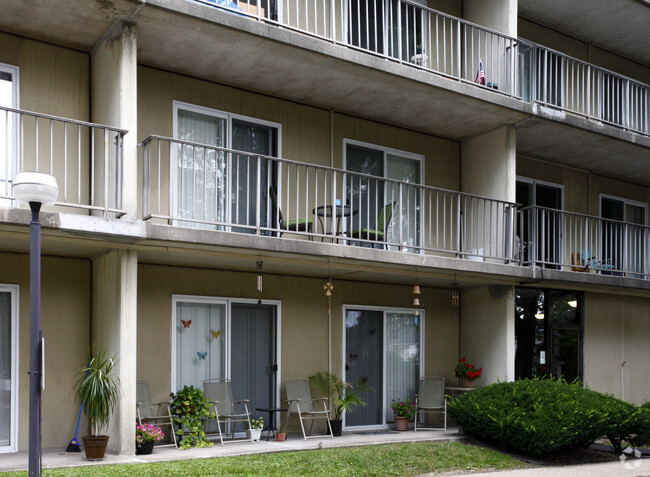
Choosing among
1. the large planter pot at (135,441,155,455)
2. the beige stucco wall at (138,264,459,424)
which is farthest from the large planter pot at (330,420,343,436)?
the large planter pot at (135,441,155,455)

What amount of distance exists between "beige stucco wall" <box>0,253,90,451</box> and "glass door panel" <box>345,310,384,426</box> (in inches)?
187

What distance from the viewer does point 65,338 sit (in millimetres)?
10367

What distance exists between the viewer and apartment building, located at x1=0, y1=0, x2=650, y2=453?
984cm

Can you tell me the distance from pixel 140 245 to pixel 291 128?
154 inches

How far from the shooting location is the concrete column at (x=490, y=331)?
13.6 meters

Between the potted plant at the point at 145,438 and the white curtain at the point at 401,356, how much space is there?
16.9ft

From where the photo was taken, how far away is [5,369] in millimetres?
9906

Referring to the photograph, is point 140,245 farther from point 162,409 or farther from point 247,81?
point 247,81

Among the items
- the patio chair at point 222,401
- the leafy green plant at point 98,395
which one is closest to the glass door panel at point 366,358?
the patio chair at point 222,401

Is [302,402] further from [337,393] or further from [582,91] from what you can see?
[582,91]

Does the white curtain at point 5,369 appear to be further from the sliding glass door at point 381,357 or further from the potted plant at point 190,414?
the sliding glass door at point 381,357

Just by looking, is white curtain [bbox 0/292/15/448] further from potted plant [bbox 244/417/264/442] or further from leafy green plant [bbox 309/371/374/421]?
leafy green plant [bbox 309/371/374/421]

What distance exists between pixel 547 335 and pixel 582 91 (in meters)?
5.33

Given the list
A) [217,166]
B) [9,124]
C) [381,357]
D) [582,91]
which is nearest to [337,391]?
[381,357]
